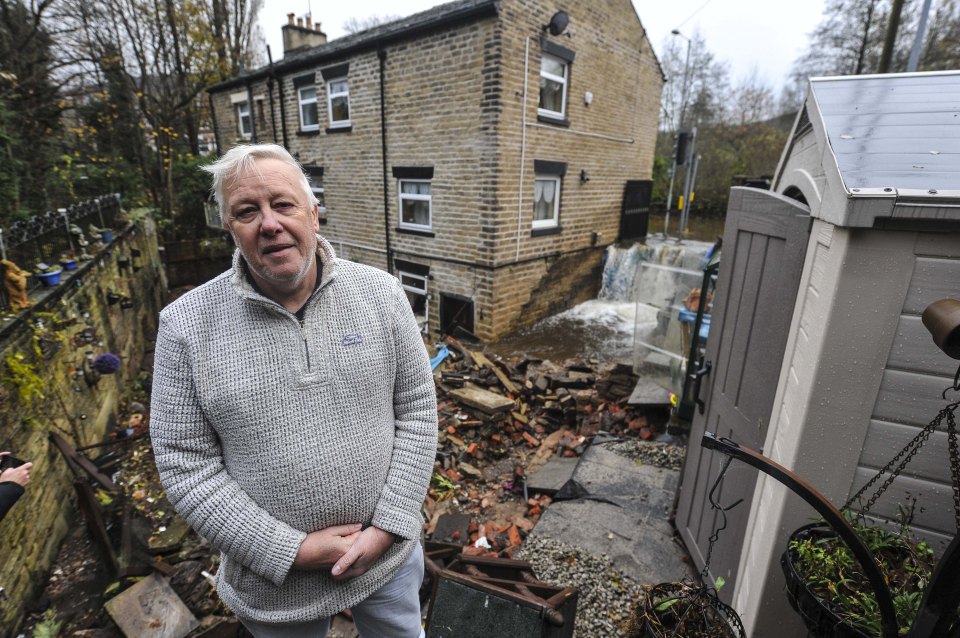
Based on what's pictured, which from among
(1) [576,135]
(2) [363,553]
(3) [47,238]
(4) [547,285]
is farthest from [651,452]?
(1) [576,135]

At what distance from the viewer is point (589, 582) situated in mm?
3215

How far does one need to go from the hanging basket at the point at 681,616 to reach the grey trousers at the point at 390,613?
3.09 feet

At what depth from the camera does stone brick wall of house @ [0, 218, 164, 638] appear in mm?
2979

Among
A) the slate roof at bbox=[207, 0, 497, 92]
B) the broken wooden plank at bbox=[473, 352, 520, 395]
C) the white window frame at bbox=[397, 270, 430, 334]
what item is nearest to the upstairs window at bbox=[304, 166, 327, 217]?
the slate roof at bbox=[207, 0, 497, 92]

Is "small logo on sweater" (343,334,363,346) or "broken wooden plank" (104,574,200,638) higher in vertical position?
"small logo on sweater" (343,334,363,346)

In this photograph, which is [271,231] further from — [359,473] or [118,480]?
[118,480]

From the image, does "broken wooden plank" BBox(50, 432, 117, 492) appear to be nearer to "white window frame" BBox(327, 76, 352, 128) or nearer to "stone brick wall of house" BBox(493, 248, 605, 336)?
"stone brick wall of house" BBox(493, 248, 605, 336)

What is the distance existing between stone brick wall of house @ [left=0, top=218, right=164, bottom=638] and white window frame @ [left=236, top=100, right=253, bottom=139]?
32.0ft

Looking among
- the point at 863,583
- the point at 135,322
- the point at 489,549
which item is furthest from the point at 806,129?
the point at 135,322

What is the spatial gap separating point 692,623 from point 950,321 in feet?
4.87

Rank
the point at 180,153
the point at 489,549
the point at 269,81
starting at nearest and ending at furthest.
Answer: the point at 489,549, the point at 269,81, the point at 180,153

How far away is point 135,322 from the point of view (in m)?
7.73

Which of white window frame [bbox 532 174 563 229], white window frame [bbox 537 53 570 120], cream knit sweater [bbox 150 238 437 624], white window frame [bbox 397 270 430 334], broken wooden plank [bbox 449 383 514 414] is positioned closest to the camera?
cream knit sweater [bbox 150 238 437 624]

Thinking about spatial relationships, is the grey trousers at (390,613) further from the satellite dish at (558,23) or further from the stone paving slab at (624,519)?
the satellite dish at (558,23)
